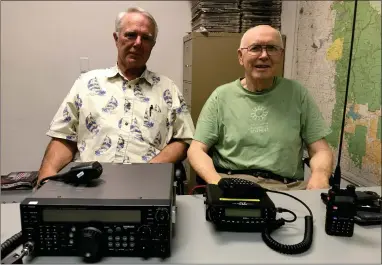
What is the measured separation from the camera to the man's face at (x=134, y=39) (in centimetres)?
175

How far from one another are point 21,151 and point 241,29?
192cm

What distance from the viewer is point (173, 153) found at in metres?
1.69

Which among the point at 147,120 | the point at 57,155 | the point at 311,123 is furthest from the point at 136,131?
the point at 311,123

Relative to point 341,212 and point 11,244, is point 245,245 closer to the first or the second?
point 341,212

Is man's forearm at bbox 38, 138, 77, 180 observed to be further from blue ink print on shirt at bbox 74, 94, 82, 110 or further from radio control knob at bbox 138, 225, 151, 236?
radio control knob at bbox 138, 225, 151, 236

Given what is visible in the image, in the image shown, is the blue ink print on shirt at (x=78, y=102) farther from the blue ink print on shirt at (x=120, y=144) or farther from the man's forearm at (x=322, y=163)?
the man's forearm at (x=322, y=163)

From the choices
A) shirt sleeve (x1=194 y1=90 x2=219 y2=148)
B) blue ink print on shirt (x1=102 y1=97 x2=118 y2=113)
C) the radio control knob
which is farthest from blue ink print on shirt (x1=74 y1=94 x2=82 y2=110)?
the radio control knob

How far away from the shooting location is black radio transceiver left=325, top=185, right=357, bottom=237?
795mm

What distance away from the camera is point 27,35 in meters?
2.46

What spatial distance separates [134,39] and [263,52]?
2.24 feet

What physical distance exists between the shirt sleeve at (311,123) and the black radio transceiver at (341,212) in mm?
769

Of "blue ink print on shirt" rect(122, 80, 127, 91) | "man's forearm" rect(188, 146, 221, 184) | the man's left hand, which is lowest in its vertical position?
the man's left hand

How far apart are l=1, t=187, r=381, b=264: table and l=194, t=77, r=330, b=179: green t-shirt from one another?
0.60 metres

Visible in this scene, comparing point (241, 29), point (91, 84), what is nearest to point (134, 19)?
point (91, 84)
